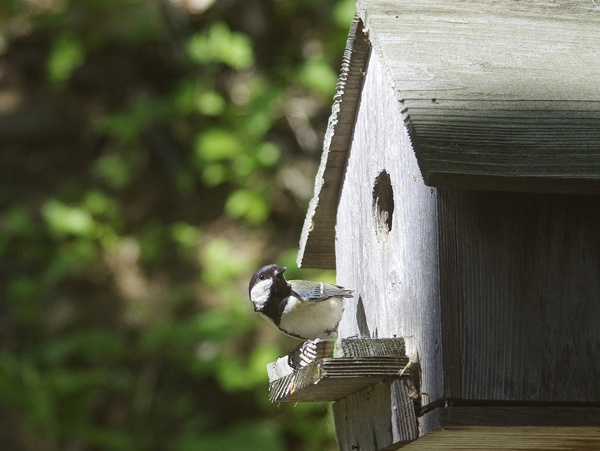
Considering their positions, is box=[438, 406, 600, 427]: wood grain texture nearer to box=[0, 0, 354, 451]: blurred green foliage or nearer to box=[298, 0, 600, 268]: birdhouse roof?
box=[298, 0, 600, 268]: birdhouse roof

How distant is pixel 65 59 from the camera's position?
6.35 m

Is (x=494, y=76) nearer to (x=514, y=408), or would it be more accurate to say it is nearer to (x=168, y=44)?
(x=514, y=408)

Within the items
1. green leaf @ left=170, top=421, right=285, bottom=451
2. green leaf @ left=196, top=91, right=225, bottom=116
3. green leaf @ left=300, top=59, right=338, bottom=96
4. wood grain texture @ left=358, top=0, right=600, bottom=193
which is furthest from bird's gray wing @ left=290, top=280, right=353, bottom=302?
green leaf @ left=196, top=91, right=225, bottom=116

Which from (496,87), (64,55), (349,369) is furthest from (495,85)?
(64,55)

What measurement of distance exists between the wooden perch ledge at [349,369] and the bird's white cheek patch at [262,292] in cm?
51

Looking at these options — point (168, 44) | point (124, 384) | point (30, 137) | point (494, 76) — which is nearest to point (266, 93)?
point (168, 44)

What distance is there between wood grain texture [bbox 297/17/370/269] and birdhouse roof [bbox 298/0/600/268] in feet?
0.06

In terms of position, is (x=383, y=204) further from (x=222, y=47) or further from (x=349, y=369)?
(x=222, y=47)

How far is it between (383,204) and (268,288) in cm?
51

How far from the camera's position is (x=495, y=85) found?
160 cm

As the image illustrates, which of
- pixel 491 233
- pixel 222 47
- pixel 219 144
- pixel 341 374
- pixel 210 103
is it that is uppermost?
pixel 222 47

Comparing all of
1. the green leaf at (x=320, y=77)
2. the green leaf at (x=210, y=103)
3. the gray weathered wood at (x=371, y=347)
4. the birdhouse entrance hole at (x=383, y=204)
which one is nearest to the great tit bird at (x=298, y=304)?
the birdhouse entrance hole at (x=383, y=204)

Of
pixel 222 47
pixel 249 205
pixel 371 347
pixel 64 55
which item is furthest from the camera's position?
pixel 64 55

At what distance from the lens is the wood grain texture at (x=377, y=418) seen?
166 cm
